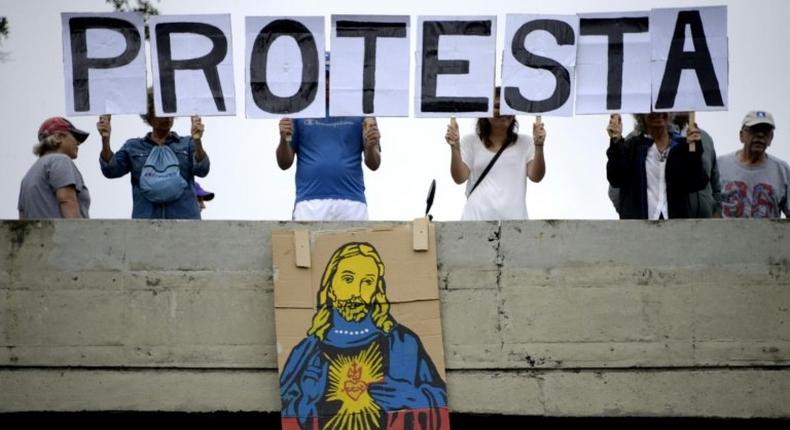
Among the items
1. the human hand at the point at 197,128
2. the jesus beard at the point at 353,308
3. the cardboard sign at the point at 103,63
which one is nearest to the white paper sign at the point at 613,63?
the jesus beard at the point at 353,308

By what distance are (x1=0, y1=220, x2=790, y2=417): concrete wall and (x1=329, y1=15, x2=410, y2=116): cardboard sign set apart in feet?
3.63

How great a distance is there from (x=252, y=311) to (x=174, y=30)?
2475mm

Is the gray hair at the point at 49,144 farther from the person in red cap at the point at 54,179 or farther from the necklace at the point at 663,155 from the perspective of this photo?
the necklace at the point at 663,155

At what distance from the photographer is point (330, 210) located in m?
13.3

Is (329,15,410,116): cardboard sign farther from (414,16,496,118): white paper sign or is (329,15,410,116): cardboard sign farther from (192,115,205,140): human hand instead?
(192,115,205,140): human hand

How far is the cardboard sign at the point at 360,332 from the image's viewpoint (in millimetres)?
12828

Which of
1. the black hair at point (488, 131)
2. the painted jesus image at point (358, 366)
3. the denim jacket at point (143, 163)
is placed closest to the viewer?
the painted jesus image at point (358, 366)

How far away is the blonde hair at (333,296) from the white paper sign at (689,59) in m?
2.62

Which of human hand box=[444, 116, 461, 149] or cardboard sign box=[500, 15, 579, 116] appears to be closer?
human hand box=[444, 116, 461, 149]

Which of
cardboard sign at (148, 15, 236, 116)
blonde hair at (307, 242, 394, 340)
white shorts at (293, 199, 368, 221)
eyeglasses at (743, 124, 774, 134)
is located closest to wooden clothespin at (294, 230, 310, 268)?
blonde hair at (307, 242, 394, 340)

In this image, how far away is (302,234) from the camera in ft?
42.5

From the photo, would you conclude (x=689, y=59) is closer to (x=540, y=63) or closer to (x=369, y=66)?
(x=540, y=63)

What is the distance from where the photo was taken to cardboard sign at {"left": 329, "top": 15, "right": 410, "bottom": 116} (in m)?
13.5

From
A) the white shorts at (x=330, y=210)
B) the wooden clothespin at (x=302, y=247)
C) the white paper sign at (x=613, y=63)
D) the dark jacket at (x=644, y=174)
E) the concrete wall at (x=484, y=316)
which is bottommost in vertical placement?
the concrete wall at (x=484, y=316)
